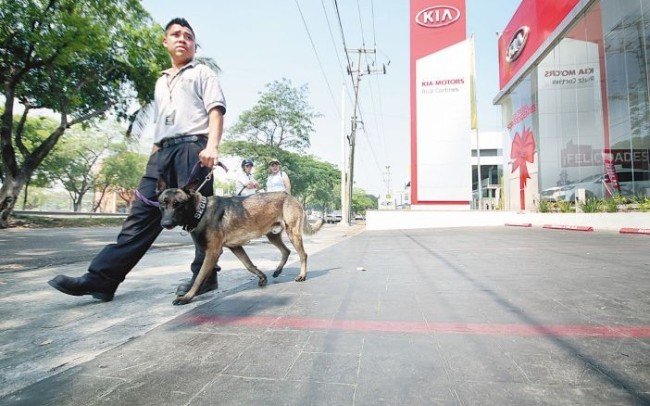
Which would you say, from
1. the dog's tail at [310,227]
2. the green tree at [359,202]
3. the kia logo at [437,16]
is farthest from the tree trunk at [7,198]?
the green tree at [359,202]

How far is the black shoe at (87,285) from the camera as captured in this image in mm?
2711

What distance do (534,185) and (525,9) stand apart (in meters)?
11.0

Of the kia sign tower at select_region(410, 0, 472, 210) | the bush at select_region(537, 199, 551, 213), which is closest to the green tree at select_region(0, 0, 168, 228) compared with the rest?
the kia sign tower at select_region(410, 0, 472, 210)

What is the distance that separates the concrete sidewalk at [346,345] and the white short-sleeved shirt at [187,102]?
1597mm

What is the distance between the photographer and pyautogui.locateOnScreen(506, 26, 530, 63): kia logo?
835 inches

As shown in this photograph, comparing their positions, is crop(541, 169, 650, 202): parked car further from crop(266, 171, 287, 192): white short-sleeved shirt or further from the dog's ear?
the dog's ear

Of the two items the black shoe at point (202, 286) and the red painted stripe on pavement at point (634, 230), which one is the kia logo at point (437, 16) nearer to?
the red painted stripe on pavement at point (634, 230)

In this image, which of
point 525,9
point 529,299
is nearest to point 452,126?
point 525,9

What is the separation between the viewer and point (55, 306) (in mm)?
2783

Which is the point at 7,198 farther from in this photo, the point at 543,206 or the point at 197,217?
the point at 543,206

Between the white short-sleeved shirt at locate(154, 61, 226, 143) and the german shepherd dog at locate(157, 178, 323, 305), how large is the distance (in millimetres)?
550

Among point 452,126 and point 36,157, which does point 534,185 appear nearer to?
point 452,126

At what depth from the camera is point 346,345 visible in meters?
1.92

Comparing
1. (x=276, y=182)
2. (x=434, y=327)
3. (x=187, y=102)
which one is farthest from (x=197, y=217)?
(x=276, y=182)
